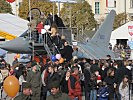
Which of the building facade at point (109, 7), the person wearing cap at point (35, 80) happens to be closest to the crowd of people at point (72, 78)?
the person wearing cap at point (35, 80)

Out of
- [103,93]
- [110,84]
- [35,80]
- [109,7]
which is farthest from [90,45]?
[109,7]

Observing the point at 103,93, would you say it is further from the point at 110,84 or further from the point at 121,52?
the point at 121,52

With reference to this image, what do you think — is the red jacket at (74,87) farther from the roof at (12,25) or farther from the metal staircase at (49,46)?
the roof at (12,25)

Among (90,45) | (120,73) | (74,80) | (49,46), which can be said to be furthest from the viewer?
(90,45)

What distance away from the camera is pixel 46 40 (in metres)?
24.6

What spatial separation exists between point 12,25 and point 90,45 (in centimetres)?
1082

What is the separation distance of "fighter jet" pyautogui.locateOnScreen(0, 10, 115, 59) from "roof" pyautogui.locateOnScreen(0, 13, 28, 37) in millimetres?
6898

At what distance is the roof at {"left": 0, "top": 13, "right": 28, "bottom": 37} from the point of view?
→ 1607 inches

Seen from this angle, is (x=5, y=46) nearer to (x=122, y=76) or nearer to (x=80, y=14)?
(x=122, y=76)

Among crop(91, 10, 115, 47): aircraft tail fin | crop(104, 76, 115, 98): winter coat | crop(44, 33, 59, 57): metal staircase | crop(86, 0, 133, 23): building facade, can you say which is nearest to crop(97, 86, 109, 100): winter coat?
crop(104, 76, 115, 98): winter coat

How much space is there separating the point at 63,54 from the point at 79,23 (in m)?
60.1

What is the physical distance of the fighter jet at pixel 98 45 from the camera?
30.8 meters

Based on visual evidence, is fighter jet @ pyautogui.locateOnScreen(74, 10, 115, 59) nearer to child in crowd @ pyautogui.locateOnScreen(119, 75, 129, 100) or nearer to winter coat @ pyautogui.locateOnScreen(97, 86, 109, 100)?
winter coat @ pyautogui.locateOnScreen(97, 86, 109, 100)

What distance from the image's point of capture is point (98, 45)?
36.1 meters
